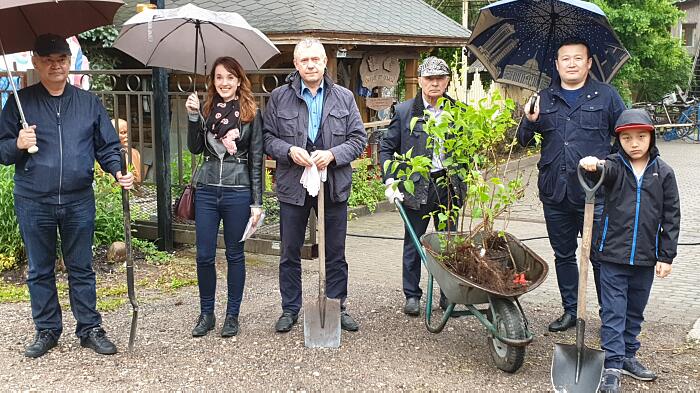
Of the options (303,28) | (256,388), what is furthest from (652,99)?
(256,388)

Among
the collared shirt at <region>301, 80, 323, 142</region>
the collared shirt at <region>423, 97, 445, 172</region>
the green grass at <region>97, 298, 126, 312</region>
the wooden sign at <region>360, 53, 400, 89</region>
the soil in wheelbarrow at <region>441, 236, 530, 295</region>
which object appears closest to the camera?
the soil in wheelbarrow at <region>441, 236, 530, 295</region>

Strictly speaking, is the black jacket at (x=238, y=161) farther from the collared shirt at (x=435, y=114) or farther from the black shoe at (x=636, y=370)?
the black shoe at (x=636, y=370)

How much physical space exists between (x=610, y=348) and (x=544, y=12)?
2.17m

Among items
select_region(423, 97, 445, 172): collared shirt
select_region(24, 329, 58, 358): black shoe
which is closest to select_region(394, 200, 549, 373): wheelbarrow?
select_region(423, 97, 445, 172): collared shirt

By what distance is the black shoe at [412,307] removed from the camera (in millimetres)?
5473

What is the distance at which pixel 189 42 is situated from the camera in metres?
5.29

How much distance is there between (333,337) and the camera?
4871mm

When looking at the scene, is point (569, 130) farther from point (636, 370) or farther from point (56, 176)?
point (56, 176)

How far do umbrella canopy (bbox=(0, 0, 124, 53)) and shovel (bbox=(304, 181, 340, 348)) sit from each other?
6.03ft

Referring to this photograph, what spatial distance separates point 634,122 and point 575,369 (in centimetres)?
138

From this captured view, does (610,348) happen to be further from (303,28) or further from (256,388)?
(303,28)

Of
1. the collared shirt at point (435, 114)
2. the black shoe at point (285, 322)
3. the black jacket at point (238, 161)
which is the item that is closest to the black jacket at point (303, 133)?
the black jacket at point (238, 161)

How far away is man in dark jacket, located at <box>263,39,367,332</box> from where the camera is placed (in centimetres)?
488

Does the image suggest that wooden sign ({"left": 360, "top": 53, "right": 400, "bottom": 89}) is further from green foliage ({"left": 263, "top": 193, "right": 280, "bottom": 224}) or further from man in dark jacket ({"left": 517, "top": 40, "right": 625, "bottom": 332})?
man in dark jacket ({"left": 517, "top": 40, "right": 625, "bottom": 332})
